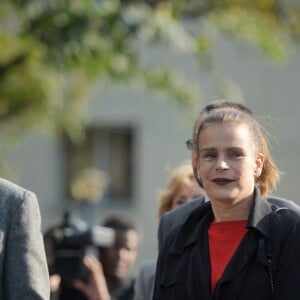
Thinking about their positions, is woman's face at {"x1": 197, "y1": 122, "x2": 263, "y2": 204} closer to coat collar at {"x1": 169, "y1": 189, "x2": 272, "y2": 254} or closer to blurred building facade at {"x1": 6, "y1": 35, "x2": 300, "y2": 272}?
coat collar at {"x1": 169, "y1": 189, "x2": 272, "y2": 254}

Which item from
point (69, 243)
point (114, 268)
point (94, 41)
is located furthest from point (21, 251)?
point (94, 41)

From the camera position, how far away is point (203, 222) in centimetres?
472

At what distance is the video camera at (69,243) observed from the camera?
7334mm

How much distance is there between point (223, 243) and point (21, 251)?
645 millimetres

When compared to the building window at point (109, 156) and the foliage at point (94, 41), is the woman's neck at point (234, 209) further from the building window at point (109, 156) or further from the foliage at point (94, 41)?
the building window at point (109, 156)

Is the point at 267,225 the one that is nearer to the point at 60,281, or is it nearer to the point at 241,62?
the point at 60,281

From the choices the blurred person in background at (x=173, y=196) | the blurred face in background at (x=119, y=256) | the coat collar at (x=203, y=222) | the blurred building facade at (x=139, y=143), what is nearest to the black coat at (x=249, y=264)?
the coat collar at (x=203, y=222)

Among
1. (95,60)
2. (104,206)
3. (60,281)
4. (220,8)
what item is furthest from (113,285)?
(104,206)

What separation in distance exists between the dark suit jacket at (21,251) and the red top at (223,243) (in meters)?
0.53

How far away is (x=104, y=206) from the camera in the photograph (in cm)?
2197

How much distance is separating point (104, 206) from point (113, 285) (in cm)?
1395

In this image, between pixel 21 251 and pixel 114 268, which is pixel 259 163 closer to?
pixel 21 251

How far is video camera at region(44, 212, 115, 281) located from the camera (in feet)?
24.1

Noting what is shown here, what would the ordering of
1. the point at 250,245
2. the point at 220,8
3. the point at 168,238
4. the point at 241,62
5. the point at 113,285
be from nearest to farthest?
the point at 250,245 < the point at 168,238 < the point at 113,285 < the point at 220,8 < the point at 241,62
